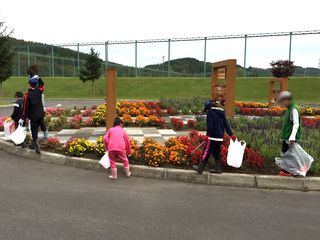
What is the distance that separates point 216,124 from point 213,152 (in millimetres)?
512

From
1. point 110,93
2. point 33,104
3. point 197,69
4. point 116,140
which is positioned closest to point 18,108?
point 33,104

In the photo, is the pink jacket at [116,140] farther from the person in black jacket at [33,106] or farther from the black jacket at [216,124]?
the person in black jacket at [33,106]

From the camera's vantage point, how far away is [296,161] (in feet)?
20.8

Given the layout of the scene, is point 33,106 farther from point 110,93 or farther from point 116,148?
point 116,148

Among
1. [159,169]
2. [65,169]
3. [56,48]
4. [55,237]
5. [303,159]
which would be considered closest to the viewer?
[55,237]

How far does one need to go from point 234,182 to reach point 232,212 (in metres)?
1.40

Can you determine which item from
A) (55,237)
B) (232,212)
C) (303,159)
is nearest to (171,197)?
(232,212)

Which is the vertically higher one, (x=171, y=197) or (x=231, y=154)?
(x=231, y=154)

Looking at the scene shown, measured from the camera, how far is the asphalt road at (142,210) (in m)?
4.31

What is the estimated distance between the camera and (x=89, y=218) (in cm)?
473

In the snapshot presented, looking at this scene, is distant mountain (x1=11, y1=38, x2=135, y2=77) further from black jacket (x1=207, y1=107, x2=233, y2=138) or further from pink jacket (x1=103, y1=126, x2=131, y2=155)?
black jacket (x1=207, y1=107, x2=233, y2=138)

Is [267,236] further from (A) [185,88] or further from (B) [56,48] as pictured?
(B) [56,48]

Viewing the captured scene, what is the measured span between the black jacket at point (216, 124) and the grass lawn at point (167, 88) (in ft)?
92.2

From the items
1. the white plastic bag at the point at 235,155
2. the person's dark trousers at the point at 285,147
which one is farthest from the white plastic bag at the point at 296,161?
the white plastic bag at the point at 235,155
